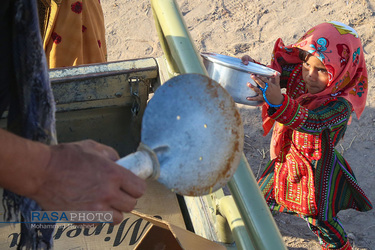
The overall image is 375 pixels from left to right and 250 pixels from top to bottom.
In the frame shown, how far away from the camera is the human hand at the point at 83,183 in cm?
85

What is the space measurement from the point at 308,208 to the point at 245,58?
84 centimetres

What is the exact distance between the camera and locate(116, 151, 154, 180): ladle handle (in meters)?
0.90

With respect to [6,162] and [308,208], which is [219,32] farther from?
[6,162]

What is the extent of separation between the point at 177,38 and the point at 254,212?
79 cm

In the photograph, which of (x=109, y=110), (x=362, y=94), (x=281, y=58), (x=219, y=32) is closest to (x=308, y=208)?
(x=362, y=94)

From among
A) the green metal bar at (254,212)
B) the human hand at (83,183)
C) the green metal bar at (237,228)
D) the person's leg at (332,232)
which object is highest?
the human hand at (83,183)

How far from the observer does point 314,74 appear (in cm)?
215

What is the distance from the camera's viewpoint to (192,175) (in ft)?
3.14

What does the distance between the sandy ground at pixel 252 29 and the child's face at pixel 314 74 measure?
3.92ft

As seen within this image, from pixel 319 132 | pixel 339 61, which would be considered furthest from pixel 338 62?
pixel 319 132

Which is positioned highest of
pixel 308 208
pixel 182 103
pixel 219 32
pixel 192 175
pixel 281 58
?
pixel 182 103

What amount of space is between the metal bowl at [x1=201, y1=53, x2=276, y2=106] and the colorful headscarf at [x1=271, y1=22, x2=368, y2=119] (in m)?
0.30

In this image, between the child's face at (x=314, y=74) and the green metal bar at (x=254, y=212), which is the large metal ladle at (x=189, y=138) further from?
the child's face at (x=314, y=74)

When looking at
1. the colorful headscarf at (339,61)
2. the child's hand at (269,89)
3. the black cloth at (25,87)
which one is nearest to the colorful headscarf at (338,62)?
the colorful headscarf at (339,61)
